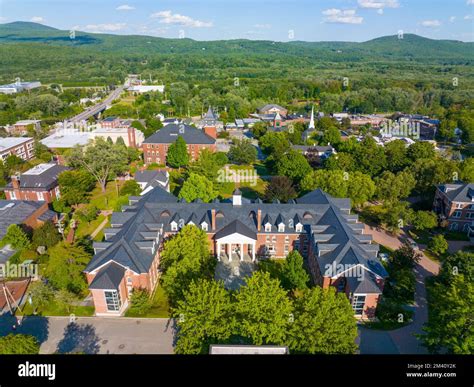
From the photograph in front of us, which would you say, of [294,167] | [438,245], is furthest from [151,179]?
[438,245]

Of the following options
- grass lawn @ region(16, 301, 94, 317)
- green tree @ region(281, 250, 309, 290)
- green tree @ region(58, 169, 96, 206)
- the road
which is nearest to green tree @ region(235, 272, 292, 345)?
green tree @ region(281, 250, 309, 290)

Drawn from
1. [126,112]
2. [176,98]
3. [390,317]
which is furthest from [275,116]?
[390,317]

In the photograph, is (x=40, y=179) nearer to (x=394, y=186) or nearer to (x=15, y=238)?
(x=15, y=238)

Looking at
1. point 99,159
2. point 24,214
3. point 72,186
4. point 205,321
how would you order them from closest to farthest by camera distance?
point 205,321
point 24,214
point 72,186
point 99,159

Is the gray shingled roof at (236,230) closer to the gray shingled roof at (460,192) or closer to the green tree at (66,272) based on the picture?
the green tree at (66,272)

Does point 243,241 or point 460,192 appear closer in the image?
point 243,241
